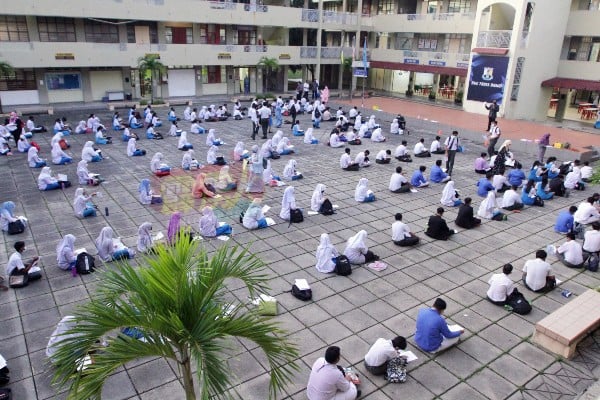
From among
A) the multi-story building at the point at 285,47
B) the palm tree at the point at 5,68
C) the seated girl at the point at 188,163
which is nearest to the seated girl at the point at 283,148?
the seated girl at the point at 188,163

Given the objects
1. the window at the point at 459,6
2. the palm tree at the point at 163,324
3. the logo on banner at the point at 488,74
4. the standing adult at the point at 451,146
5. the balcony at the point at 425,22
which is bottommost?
the standing adult at the point at 451,146

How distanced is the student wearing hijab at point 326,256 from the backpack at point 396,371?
11.0ft

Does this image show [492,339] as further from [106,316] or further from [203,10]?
[203,10]

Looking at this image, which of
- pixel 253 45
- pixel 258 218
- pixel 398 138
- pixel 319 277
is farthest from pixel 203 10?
pixel 319 277

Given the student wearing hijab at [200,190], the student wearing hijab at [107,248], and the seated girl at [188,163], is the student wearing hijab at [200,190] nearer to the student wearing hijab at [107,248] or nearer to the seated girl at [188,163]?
the seated girl at [188,163]

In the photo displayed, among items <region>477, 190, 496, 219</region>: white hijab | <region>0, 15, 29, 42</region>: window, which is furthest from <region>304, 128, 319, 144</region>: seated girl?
<region>0, 15, 29, 42</region>: window

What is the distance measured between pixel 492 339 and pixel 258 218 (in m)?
6.60

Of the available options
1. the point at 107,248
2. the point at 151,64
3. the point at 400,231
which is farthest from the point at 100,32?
the point at 400,231

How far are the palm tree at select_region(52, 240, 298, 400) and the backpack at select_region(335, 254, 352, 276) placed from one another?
570cm

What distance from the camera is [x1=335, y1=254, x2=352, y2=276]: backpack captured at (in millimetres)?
10151

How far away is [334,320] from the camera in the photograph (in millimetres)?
8594

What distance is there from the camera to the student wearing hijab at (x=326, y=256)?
10211mm

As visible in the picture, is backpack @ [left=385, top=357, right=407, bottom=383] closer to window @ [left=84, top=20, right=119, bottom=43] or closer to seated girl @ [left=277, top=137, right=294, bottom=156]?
seated girl @ [left=277, top=137, right=294, bottom=156]

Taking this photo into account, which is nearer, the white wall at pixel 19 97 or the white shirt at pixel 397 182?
the white shirt at pixel 397 182
